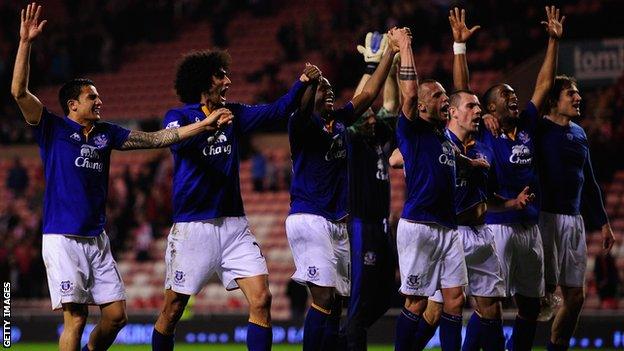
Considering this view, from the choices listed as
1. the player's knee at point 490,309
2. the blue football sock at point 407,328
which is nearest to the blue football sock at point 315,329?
the blue football sock at point 407,328

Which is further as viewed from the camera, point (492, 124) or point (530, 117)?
point (530, 117)

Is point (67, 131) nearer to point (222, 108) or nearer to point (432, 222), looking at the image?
point (222, 108)

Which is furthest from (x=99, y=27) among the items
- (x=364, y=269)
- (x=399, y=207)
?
(x=364, y=269)

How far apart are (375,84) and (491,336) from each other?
2.30m

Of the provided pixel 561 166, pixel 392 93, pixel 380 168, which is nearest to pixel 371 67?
pixel 392 93

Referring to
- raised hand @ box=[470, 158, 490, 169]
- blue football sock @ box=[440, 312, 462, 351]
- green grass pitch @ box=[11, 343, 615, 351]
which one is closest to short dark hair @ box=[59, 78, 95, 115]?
raised hand @ box=[470, 158, 490, 169]

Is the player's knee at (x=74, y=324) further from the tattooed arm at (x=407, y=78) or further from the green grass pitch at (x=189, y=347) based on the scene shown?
the green grass pitch at (x=189, y=347)

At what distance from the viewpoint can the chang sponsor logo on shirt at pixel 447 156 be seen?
29.9ft

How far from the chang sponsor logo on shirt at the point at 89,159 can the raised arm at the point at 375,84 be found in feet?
7.10

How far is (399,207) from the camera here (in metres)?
A: 20.7

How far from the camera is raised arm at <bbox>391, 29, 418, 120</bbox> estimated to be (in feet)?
29.1

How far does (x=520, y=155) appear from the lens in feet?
32.3

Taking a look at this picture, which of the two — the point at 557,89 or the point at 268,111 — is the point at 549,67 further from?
the point at 268,111

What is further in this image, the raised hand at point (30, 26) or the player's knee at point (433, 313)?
the player's knee at point (433, 313)
